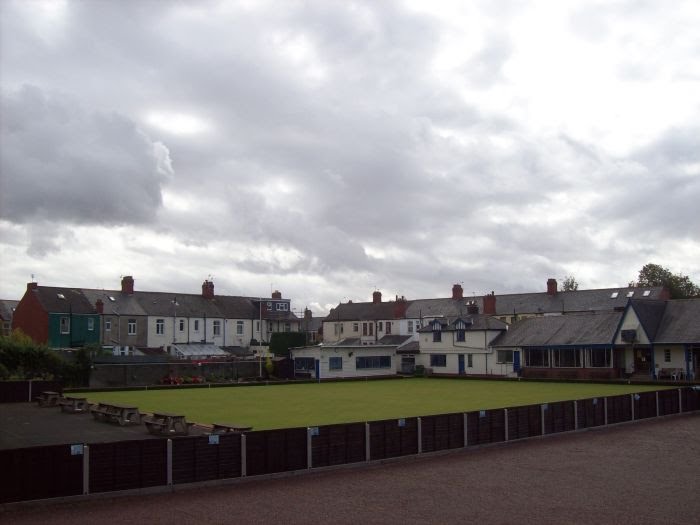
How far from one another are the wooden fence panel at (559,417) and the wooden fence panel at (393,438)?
21.1 feet

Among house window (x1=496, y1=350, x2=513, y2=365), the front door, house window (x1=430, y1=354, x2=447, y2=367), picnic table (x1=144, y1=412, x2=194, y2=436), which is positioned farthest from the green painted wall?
the front door

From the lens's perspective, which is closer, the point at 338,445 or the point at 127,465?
the point at 127,465

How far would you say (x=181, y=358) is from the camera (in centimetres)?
6925

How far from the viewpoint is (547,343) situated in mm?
58719

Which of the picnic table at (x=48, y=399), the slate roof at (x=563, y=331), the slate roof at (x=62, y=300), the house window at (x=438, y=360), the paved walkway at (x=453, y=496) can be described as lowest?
the paved walkway at (x=453, y=496)

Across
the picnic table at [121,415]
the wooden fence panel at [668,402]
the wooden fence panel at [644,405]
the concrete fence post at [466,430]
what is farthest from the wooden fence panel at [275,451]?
the wooden fence panel at [668,402]

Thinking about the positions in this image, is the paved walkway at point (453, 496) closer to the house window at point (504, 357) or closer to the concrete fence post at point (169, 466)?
the concrete fence post at point (169, 466)

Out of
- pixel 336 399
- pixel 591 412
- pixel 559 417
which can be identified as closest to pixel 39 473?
pixel 559 417

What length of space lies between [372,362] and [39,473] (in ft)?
165

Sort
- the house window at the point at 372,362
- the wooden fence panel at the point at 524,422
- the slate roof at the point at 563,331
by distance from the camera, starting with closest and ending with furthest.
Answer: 1. the wooden fence panel at the point at 524,422
2. the slate roof at the point at 563,331
3. the house window at the point at 372,362

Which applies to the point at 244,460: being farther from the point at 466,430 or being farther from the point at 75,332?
the point at 75,332

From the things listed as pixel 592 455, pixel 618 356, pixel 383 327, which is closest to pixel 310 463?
pixel 592 455

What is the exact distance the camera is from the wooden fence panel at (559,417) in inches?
992

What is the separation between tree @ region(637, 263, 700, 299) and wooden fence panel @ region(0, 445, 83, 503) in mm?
89497
